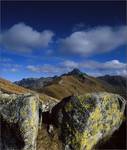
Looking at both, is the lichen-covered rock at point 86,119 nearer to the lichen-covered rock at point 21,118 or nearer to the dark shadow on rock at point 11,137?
the lichen-covered rock at point 21,118

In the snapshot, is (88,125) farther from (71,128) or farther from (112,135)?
(112,135)

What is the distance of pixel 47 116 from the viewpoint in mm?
14891

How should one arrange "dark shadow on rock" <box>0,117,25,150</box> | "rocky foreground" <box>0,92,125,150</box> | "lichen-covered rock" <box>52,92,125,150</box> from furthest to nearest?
"lichen-covered rock" <box>52,92,125,150</box> < "rocky foreground" <box>0,92,125,150</box> < "dark shadow on rock" <box>0,117,25,150</box>

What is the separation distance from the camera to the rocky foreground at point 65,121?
13141mm

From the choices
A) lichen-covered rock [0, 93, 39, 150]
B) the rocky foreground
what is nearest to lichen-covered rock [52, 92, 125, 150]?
the rocky foreground

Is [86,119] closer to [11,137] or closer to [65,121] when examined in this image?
[65,121]

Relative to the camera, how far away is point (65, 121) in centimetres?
1378

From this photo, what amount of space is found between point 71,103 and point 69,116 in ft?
2.10

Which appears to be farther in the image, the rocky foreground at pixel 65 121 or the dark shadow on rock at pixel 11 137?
the rocky foreground at pixel 65 121

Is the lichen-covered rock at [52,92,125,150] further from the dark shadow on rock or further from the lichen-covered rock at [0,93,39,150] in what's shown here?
the dark shadow on rock

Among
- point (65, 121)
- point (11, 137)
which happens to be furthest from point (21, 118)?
point (65, 121)

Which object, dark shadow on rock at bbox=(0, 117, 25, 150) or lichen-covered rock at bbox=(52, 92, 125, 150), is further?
lichen-covered rock at bbox=(52, 92, 125, 150)

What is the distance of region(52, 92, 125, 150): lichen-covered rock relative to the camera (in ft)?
43.5

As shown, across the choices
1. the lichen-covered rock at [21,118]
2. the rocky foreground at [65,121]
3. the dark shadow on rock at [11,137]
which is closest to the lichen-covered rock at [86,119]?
the rocky foreground at [65,121]
